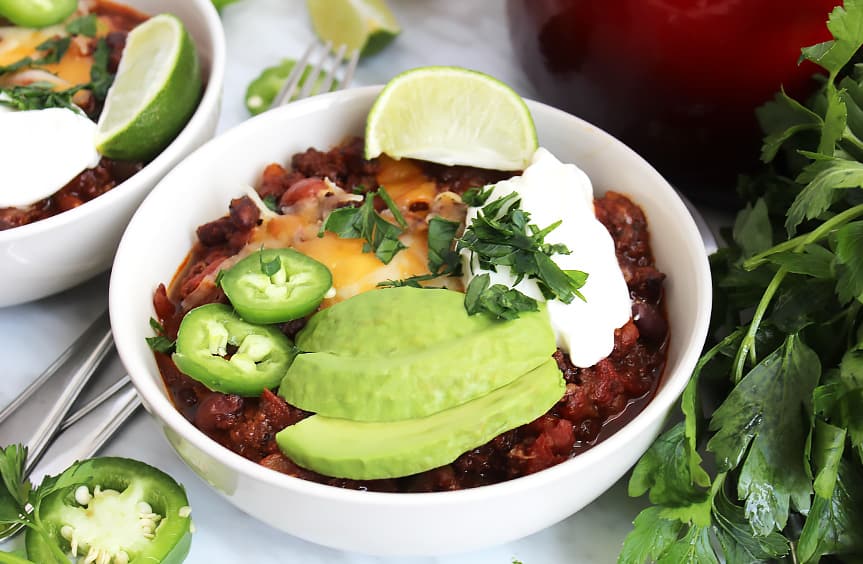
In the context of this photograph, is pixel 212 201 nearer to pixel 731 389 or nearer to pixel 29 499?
pixel 29 499

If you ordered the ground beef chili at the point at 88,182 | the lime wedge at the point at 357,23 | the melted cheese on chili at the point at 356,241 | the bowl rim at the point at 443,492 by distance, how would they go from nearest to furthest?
the bowl rim at the point at 443,492, the melted cheese on chili at the point at 356,241, the ground beef chili at the point at 88,182, the lime wedge at the point at 357,23

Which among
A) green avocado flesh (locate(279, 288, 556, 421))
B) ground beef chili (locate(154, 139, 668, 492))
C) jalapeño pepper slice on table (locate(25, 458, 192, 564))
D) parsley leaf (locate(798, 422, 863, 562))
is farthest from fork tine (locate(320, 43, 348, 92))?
parsley leaf (locate(798, 422, 863, 562))

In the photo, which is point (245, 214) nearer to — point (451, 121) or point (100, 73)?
point (451, 121)

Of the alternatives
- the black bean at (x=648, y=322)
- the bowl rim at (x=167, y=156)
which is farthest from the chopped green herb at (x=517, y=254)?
the bowl rim at (x=167, y=156)

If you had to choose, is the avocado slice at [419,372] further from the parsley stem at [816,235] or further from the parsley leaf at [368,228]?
the parsley stem at [816,235]

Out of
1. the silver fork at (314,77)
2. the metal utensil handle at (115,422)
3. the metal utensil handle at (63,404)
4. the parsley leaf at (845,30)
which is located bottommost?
the metal utensil handle at (115,422)

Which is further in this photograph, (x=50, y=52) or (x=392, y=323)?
(x=50, y=52)

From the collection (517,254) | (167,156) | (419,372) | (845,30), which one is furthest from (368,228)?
(845,30)

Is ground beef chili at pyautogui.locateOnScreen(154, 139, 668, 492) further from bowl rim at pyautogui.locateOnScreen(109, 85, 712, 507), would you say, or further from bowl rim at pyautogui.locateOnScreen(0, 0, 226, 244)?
bowl rim at pyautogui.locateOnScreen(0, 0, 226, 244)
